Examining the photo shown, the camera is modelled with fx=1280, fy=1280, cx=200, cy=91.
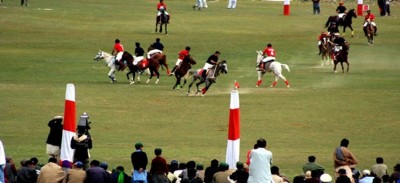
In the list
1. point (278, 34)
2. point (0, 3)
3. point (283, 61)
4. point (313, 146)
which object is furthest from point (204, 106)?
point (0, 3)

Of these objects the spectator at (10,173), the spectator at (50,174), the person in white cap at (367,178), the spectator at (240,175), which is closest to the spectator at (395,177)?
the person in white cap at (367,178)

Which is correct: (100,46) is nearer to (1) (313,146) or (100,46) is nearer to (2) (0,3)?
(2) (0,3)

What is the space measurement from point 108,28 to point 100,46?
8.26 metres

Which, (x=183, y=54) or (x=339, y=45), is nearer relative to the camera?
(x=183, y=54)

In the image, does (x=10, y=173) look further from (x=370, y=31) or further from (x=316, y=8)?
(x=316, y=8)

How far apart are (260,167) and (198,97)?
27.8 metres

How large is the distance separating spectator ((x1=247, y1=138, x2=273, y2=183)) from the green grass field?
6.61m

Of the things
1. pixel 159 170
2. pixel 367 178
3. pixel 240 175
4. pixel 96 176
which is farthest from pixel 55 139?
pixel 367 178

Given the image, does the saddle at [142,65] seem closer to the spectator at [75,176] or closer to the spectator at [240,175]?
the spectator at [240,175]

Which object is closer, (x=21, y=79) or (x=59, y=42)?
(x=21, y=79)

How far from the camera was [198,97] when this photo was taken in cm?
5641

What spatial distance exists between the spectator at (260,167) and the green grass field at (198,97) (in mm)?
6612

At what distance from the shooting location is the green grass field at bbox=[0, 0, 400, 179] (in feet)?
141

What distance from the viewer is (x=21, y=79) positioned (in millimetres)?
61875
